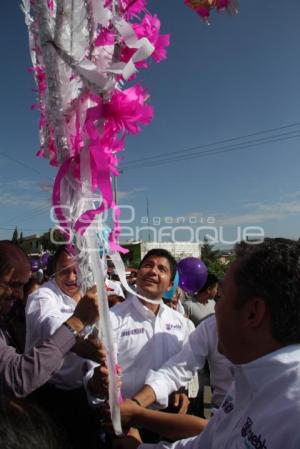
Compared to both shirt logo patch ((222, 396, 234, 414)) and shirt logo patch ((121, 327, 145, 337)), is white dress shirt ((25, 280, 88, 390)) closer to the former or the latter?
shirt logo patch ((121, 327, 145, 337))

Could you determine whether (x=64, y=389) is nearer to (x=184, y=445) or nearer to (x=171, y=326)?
(x=171, y=326)

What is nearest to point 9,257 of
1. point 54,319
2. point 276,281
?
point 54,319

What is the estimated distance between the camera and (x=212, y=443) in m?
1.28

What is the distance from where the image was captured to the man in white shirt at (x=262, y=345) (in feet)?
3.18

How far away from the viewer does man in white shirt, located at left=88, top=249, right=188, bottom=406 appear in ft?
7.26

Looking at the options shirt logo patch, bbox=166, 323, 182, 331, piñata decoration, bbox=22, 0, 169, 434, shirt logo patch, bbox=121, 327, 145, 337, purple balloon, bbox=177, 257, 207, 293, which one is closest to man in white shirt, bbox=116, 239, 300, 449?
piñata decoration, bbox=22, 0, 169, 434

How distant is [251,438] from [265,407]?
88 mm

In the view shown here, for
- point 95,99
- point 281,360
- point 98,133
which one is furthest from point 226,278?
point 95,99

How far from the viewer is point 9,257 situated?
1.70m

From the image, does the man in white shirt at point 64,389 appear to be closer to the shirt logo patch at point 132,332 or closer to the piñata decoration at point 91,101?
the shirt logo patch at point 132,332

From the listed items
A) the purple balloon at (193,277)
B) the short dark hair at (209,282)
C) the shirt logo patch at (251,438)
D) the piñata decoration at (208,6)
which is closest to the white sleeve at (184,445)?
the shirt logo patch at (251,438)

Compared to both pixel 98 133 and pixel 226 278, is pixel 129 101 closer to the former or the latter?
pixel 98 133

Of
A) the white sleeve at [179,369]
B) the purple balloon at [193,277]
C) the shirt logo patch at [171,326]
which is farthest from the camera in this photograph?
the purple balloon at [193,277]

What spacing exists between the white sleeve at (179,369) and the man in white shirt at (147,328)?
3.8 inches
